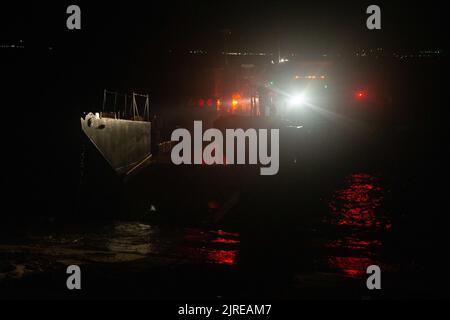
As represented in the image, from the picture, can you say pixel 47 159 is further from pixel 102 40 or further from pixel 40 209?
pixel 102 40

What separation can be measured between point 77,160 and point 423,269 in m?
8.24

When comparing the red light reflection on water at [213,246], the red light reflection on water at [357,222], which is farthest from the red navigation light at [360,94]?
the red light reflection on water at [213,246]

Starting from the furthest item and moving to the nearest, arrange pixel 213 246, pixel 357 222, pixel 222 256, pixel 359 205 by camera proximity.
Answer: pixel 359 205 → pixel 357 222 → pixel 213 246 → pixel 222 256

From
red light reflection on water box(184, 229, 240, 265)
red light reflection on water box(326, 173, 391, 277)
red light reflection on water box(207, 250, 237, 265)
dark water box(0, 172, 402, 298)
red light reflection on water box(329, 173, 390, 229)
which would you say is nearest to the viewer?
dark water box(0, 172, 402, 298)

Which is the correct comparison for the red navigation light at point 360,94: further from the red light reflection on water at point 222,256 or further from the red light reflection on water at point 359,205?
the red light reflection on water at point 222,256

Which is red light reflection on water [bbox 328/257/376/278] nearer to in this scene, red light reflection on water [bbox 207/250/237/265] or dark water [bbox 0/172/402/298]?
dark water [bbox 0/172/402/298]

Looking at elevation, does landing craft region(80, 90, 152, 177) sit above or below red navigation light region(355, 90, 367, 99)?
below

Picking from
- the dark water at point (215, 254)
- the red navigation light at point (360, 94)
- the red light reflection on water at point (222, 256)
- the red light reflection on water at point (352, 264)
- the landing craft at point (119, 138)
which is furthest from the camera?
the red navigation light at point (360, 94)

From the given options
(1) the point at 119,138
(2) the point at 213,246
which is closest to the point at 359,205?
(2) the point at 213,246

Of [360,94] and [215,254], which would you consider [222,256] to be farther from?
[360,94]

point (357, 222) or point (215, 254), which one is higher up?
point (357, 222)

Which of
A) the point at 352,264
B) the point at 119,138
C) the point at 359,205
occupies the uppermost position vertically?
the point at 119,138

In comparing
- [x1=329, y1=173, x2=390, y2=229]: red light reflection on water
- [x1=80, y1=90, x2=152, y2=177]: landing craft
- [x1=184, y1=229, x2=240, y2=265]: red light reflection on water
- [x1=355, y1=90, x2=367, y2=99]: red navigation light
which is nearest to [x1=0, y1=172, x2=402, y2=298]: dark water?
[x1=184, y1=229, x2=240, y2=265]: red light reflection on water

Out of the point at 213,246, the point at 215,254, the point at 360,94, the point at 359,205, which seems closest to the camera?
the point at 215,254
